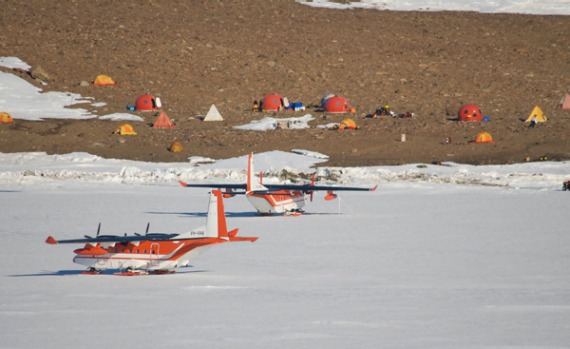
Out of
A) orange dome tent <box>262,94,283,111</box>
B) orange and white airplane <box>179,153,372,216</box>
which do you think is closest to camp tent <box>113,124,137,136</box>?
orange dome tent <box>262,94,283,111</box>

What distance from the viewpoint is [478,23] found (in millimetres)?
91562

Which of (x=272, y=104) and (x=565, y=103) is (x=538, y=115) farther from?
(x=272, y=104)

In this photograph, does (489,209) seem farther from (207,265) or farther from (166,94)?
(166,94)

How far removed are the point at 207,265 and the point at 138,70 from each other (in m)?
50.7

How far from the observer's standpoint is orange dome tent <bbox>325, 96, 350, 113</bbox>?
65.0 metres

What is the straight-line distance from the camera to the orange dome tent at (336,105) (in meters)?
65.0

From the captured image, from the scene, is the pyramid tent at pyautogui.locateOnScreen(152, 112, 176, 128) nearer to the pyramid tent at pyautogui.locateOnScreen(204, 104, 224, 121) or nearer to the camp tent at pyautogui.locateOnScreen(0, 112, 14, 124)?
the pyramid tent at pyautogui.locateOnScreen(204, 104, 224, 121)

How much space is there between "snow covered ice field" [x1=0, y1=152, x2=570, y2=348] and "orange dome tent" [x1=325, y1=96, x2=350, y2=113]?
2073 cm

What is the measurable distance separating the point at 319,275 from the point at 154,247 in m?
3.80

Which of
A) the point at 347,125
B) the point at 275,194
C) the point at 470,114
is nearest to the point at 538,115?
the point at 470,114

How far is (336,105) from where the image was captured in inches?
2562

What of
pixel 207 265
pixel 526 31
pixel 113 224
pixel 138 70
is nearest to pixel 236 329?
pixel 207 265

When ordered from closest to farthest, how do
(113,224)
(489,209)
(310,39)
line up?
(113,224), (489,209), (310,39)

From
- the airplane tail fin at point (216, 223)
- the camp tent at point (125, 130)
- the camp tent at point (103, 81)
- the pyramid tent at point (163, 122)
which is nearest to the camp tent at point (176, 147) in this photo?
the camp tent at point (125, 130)
